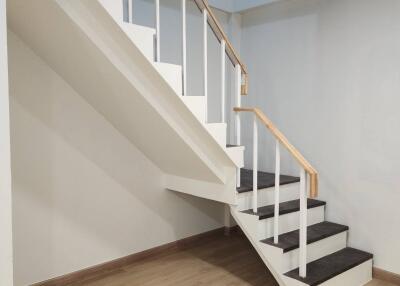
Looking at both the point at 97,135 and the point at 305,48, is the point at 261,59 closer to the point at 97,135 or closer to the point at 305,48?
the point at 305,48

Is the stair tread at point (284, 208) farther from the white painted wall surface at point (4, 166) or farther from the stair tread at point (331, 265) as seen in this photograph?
the white painted wall surface at point (4, 166)

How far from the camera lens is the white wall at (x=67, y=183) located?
2.84 metres

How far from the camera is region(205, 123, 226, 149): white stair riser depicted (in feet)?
8.75

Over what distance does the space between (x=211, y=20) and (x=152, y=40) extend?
26.4 inches

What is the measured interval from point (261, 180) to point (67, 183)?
1.87 metres

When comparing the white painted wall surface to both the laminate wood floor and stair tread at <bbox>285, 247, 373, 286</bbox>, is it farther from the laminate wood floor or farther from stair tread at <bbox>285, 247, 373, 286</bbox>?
stair tread at <bbox>285, 247, 373, 286</bbox>

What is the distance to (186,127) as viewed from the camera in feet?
9.04

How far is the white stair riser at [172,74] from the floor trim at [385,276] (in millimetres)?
2493

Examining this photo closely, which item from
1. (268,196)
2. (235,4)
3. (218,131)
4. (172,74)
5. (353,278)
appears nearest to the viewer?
(172,74)

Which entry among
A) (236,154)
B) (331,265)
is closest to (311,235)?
(331,265)

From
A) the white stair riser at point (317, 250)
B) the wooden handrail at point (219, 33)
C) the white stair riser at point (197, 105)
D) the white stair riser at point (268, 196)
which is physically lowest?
the white stair riser at point (317, 250)

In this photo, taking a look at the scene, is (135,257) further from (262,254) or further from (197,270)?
(262,254)

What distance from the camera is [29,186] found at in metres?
2.88

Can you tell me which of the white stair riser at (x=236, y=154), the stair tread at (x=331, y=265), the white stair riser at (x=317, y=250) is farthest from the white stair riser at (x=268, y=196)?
the stair tread at (x=331, y=265)
